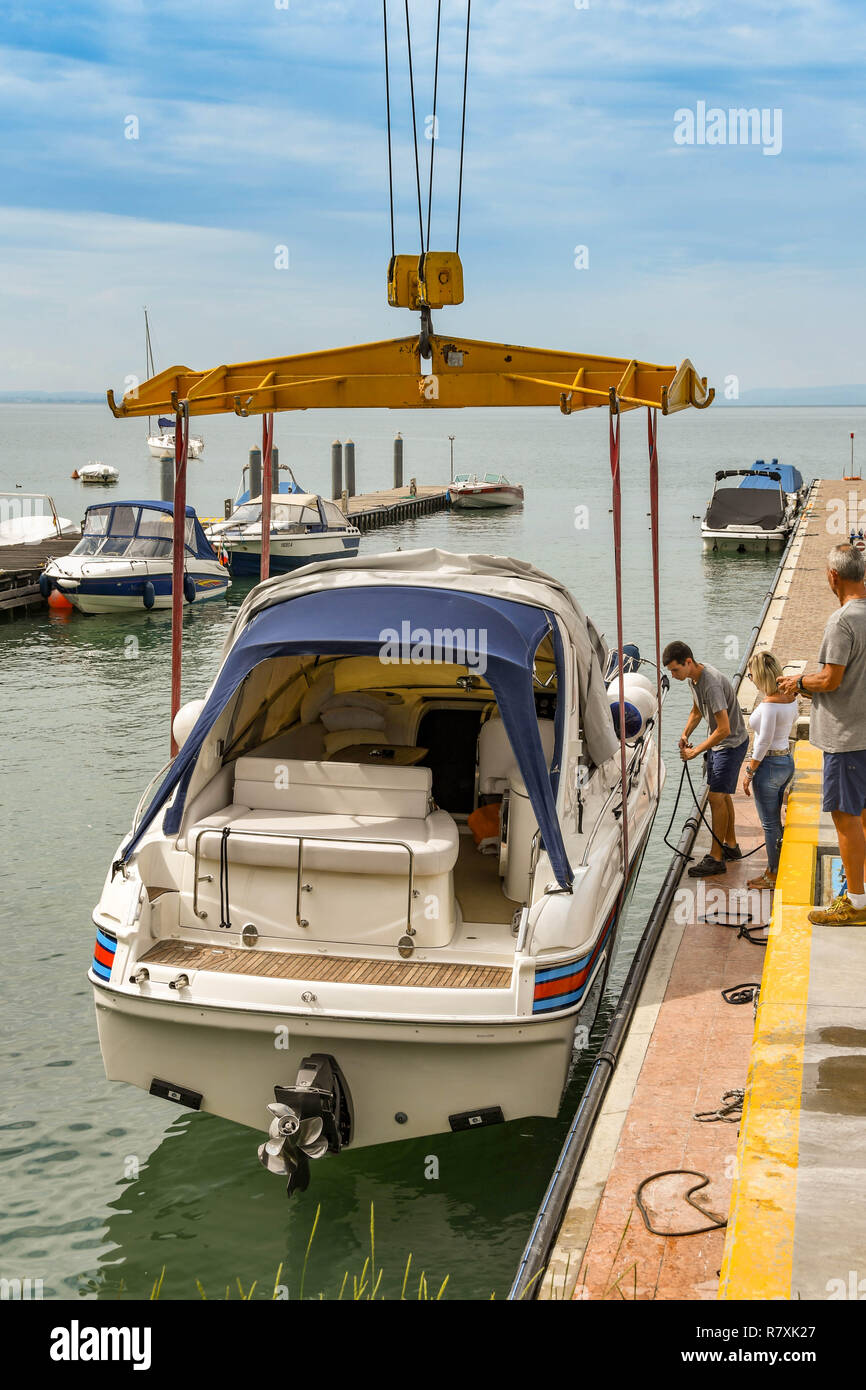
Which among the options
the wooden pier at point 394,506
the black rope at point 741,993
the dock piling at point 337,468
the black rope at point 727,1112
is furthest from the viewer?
the dock piling at point 337,468

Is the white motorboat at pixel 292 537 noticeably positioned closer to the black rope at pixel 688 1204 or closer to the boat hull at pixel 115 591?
the boat hull at pixel 115 591

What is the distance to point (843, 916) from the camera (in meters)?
7.31

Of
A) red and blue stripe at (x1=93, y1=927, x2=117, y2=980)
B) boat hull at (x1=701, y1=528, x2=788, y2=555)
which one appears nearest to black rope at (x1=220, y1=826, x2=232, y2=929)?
red and blue stripe at (x1=93, y1=927, x2=117, y2=980)

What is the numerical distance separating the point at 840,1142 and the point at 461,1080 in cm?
202

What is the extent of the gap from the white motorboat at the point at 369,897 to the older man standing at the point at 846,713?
136cm

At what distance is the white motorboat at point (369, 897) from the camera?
6.60m

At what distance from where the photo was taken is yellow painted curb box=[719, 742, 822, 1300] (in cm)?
451

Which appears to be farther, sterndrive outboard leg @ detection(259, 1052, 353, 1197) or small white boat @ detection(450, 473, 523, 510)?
small white boat @ detection(450, 473, 523, 510)

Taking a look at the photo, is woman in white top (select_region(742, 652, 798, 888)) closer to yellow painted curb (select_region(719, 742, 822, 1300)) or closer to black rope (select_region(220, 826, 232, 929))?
yellow painted curb (select_region(719, 742, 822, 1300))

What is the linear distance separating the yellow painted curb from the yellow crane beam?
3.18 m

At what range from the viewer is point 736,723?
1012cm

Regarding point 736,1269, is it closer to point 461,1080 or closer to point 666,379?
point 461,1080

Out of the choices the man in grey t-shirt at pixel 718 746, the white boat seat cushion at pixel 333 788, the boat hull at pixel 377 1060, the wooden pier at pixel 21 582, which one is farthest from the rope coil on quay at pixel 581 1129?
the wooden pier at pixel 21 582
